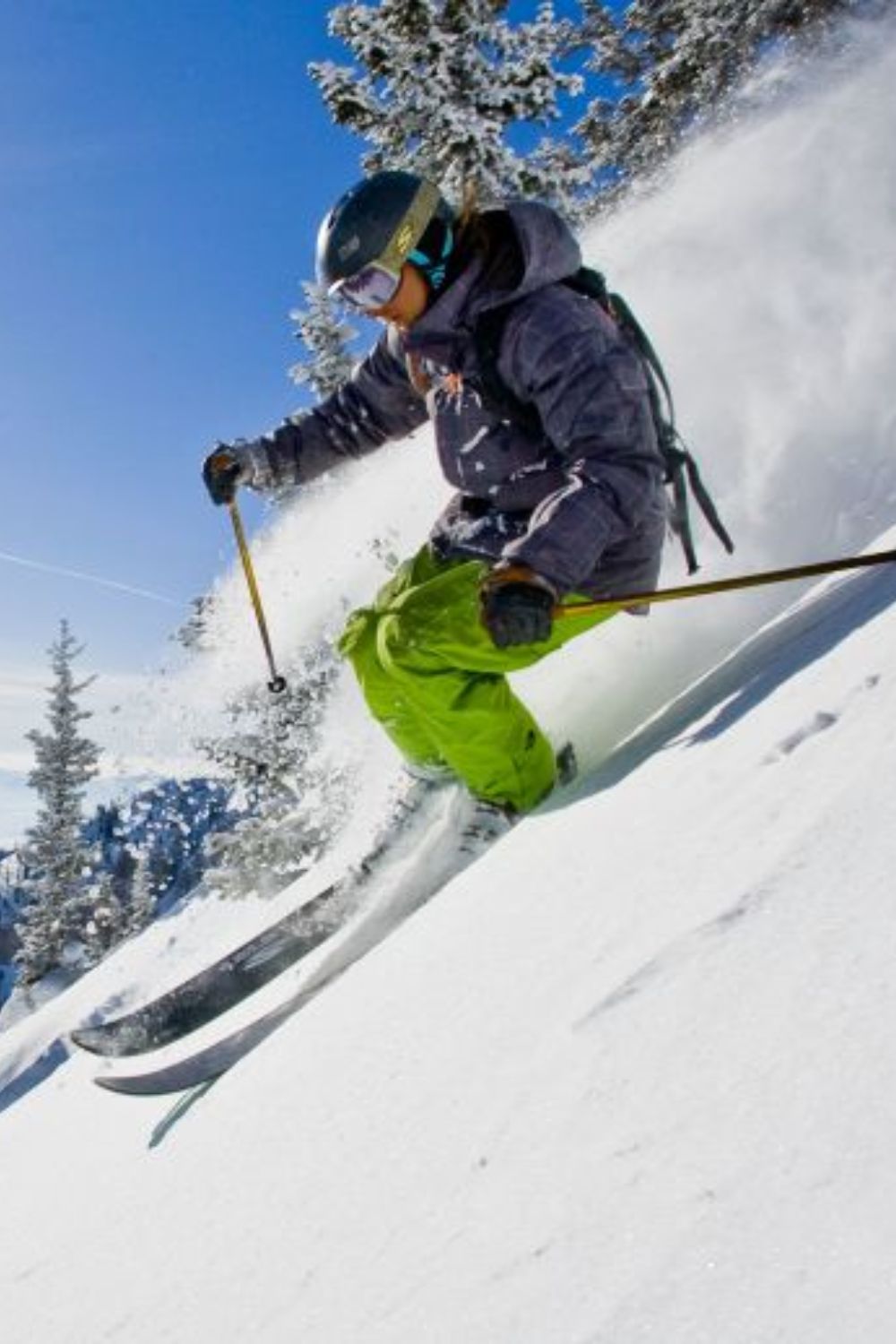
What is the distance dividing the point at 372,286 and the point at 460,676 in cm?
150

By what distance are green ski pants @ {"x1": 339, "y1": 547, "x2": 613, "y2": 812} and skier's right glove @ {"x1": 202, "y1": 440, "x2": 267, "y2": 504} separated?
4.91 feet

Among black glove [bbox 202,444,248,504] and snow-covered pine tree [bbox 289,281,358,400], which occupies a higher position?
snow-covered pine tree [bbox 289,281,358,400]

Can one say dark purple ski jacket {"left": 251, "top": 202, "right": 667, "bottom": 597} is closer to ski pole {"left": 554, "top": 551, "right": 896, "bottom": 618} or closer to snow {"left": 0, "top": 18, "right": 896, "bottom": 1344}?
ski pole {"left": 554, "top": 551, "right": 896, "bottom": 618}

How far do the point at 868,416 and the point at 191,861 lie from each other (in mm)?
59634

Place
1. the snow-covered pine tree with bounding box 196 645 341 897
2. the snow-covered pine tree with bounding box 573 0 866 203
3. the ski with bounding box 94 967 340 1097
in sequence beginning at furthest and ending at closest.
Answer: the snow-covered pine tree with bounding box 573 0 866 203
the snow-covered pine tree with bounding box 196 645 341 897
the ski with bounding box 94 967 340 1097

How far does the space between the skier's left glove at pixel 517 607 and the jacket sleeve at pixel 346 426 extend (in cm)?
216

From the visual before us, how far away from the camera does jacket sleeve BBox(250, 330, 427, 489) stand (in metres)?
5.21

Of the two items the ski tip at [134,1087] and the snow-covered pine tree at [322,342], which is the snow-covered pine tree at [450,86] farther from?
the ski tip at [134,1087]

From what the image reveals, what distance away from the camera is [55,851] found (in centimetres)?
3656

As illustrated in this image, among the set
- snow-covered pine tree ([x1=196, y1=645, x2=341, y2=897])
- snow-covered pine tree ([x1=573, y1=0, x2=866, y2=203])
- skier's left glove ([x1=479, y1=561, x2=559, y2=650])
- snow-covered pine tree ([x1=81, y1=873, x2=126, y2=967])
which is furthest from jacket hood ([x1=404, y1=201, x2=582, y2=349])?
snow-covered pine tree ([x1=81, y1=873, x2=126, y2=967])

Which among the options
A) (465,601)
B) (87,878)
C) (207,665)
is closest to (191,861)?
(87,878)

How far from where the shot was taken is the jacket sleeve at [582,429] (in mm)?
3432

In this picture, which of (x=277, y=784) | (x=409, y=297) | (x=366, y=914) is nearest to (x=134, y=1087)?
(x=366, y=914)

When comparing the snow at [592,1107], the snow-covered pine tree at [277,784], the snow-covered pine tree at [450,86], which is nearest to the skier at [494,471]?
the snow at [592,1107]
